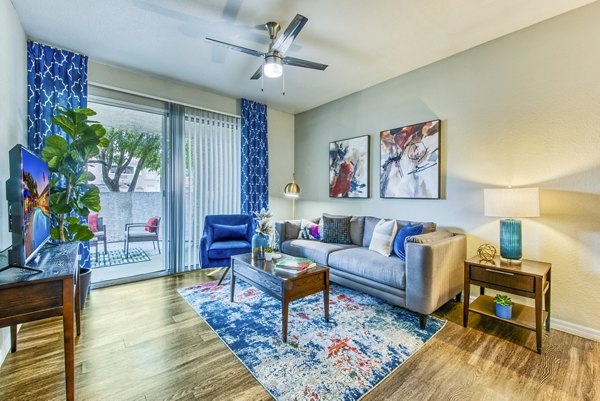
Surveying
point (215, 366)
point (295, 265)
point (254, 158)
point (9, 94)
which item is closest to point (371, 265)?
point (295, 265)

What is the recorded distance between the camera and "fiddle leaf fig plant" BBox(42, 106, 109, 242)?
2.44 meters

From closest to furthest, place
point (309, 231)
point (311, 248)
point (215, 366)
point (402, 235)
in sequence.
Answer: point (215, 366) < point (402, 235) < point (311, 248) < point (309, 231)

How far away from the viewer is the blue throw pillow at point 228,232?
3.72m

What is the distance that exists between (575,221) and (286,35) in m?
2.93

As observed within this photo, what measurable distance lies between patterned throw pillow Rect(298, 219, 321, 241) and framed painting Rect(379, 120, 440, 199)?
1068 millimetres

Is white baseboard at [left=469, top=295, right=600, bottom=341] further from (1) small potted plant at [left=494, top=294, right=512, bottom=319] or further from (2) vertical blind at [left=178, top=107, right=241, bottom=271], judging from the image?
(2) vertical blind at [left=178, top=107, right=241, bottom=271]

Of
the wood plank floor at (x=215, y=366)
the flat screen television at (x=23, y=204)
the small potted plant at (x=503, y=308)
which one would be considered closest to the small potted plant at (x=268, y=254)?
the wood plank floor at (x=215, y=366)

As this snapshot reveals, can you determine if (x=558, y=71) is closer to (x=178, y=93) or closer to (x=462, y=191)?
(x=462, y=191)

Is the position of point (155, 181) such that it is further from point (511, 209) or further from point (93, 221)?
point (511, 209)

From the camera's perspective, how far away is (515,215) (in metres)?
2.21

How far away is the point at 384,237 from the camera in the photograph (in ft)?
10.3

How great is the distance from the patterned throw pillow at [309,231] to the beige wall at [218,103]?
1.10 meters

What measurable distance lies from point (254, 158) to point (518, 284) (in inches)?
152

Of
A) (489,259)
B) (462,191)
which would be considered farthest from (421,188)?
(489,259)
